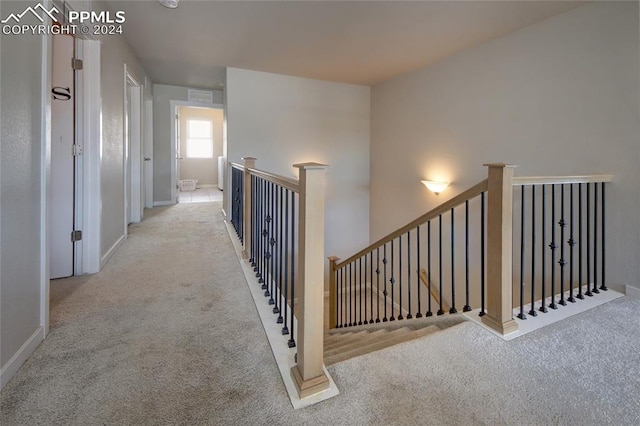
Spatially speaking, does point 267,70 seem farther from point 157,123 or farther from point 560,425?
point 560,425

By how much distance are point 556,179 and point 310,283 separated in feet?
6.09

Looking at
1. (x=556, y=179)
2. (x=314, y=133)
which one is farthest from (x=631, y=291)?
(x=314, y=133)

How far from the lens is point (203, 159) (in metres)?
8.84

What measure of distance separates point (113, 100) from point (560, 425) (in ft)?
12.8

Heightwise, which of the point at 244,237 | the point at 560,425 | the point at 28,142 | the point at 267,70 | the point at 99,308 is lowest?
the point at 560,425

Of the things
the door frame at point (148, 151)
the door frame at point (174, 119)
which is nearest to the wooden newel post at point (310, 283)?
the door frame at point (148, 151)

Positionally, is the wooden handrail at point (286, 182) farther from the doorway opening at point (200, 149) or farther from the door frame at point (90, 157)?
the doorway opening at point (200, 149)

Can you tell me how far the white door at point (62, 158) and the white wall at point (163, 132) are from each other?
131 inches

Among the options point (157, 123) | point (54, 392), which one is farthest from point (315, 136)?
point (54, 392)

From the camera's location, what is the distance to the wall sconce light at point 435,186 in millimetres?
3877

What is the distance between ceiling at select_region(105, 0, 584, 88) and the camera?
2.68m

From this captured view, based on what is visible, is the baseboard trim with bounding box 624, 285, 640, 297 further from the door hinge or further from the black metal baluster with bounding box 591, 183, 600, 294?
the door hinge

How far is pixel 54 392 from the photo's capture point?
1216 mm

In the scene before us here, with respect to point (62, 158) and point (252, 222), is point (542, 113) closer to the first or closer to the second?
point (252, 222)
